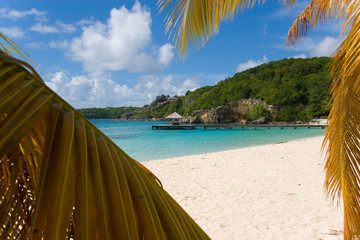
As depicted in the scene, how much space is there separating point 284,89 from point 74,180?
5889 centimetres

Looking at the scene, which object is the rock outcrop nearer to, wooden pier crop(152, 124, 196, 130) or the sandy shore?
wooden pier crop(152, 124, 196, 130)

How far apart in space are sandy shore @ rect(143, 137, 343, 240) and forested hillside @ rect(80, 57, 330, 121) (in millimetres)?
32601

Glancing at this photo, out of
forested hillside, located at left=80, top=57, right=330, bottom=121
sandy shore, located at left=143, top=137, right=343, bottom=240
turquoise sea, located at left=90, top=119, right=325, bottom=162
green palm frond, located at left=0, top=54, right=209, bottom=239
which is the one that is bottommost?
turquoise sea, located at left=90, top=119, right=325, bottom=162

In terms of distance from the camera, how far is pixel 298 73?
50406 millimetres

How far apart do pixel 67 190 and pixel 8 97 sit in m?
0.21

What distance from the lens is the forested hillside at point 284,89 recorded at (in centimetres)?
→ 4312

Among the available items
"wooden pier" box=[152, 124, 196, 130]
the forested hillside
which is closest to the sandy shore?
the forested hillside

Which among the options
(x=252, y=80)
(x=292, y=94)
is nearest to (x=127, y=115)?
(x=252, y=80)

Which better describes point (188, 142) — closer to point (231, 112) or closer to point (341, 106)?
point (341, 106)

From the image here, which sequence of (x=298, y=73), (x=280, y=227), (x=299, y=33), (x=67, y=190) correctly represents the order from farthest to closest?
(x=298, y=73)
(x=299, y=33)
(x=280, y=227)
(x=67, y=190)

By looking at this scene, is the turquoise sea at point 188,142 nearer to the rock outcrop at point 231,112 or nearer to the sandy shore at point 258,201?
the sandy shore at point 258,201

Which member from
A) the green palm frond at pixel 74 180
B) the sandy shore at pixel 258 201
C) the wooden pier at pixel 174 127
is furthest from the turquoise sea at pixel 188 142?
the green palm frond at pixel 74 180

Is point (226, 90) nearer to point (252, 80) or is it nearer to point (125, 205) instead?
point (252, 80)

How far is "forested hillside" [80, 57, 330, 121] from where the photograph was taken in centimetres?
4312
